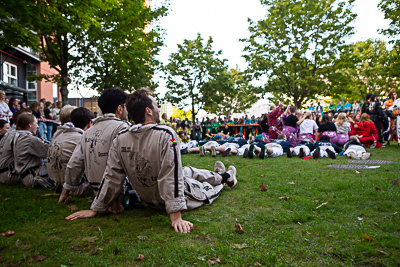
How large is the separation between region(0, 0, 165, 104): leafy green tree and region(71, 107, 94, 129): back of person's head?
418cm

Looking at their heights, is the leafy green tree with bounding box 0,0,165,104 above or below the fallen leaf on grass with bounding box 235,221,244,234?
above

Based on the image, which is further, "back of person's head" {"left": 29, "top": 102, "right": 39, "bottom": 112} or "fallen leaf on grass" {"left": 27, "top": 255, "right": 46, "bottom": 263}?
"back of person's head" {"left": 29, "top": 102, "right": 39, "bottom": 112}

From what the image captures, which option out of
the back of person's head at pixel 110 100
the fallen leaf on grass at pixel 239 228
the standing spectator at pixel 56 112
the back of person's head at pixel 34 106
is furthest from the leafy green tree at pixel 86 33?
the fallen leaf on grass at pixel 239 228

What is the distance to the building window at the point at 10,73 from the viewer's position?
25.3 meters

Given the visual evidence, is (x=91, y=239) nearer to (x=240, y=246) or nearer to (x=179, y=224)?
(x=179, y=224)

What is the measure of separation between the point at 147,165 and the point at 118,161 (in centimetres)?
39

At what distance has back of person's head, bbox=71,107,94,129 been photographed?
5.41m

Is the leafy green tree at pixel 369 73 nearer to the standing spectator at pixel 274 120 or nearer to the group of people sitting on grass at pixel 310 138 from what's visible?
Result: the group of people sitting on grass at pixel 310 138

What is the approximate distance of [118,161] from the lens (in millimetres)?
3576

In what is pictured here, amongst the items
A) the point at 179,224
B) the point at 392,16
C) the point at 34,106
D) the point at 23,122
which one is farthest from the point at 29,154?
the point at 392,16

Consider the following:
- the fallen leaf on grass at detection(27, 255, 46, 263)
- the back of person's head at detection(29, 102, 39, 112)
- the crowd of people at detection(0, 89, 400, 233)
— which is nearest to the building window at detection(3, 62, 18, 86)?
the back of person's head at detection(29, 102, 39, 112)

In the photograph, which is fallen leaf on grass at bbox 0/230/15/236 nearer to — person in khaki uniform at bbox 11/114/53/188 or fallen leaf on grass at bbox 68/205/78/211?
fallen leaf on grass at bbox 68/205/78/211

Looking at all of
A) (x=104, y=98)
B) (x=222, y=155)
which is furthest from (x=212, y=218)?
(x=222, y=155)

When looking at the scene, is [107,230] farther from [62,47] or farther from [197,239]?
[62,47]
